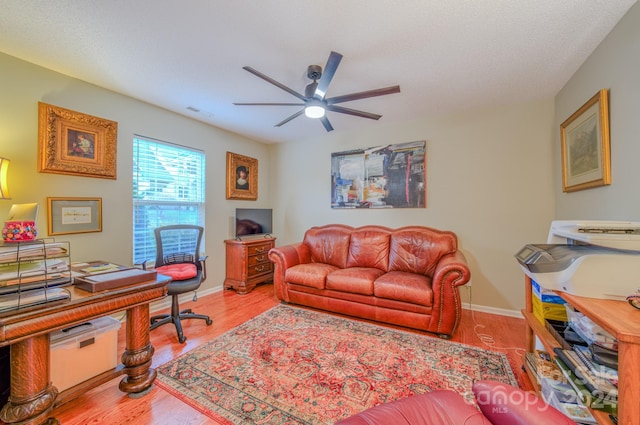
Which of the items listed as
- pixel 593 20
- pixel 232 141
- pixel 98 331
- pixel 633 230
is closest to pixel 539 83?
pixel 593 20

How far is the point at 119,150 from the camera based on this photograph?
105 inches

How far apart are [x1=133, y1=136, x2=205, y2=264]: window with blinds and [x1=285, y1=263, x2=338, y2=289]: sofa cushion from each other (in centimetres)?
156

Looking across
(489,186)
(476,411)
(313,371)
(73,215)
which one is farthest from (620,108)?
(73,215)

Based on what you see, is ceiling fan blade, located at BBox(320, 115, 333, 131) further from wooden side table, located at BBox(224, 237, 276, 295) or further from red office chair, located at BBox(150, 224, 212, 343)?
wooden side table, located at BBox(224, 237, 276, 295)

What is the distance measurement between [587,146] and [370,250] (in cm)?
227

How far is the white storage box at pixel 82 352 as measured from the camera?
145cm

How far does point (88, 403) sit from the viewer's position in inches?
60.8

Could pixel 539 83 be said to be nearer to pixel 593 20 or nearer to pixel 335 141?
pixel 593 20

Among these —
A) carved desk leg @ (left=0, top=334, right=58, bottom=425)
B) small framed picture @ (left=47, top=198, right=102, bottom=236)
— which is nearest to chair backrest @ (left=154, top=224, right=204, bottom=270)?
small framed picture @ (left=47, top=198, right=102, bottom=236)

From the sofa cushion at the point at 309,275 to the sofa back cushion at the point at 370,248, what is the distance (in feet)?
1.43

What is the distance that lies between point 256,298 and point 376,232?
1.92 m

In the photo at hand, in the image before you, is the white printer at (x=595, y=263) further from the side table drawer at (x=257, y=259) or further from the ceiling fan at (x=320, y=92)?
the side table drawer at (x=257, y=259)

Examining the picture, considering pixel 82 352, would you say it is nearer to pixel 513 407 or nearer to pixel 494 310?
pixel 513 407

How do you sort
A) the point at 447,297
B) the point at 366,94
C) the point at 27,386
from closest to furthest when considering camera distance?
the point at 27,386, the point at 366,94, the point at 447,297
